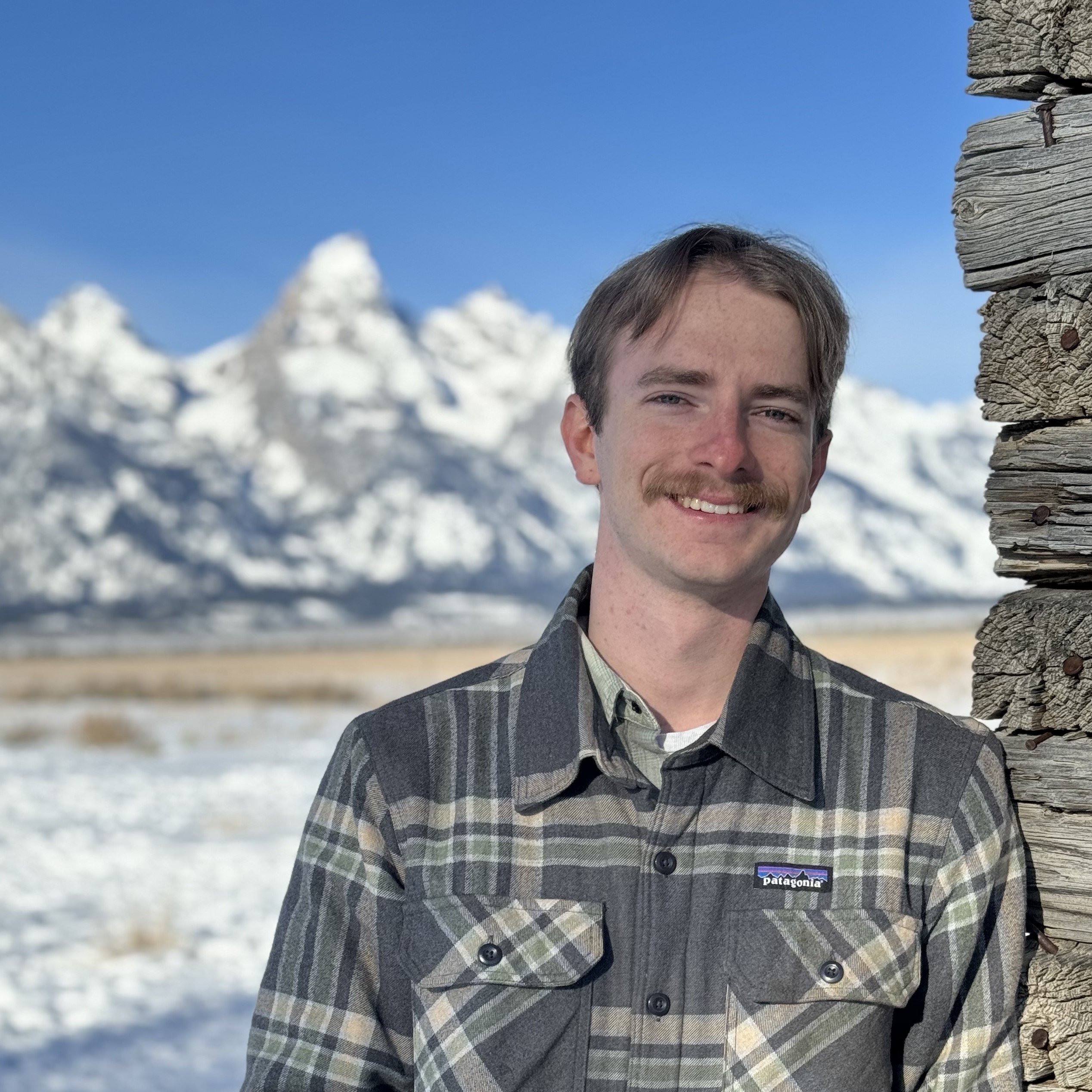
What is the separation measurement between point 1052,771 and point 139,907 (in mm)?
8313

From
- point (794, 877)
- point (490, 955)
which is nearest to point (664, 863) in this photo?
point (794, 877)

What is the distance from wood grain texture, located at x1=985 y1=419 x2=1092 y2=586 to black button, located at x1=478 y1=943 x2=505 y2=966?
115cm

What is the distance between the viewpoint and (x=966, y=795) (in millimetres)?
2375

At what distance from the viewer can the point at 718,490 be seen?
2350mm

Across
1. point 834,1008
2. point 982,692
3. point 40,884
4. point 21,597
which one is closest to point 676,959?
point 834,1008

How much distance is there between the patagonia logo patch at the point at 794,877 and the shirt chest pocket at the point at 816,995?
0.04 metres

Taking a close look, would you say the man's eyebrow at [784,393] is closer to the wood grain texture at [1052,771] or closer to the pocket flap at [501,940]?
the wood grain texture at [1052,771]

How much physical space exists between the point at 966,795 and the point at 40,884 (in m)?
9.63

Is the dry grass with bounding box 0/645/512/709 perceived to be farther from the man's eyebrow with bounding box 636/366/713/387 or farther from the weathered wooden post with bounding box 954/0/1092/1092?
the man's eyebrow with bounding box 636/366/713/387

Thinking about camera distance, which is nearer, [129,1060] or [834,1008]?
[834,1008]

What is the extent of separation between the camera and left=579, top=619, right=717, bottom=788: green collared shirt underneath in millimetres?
2377

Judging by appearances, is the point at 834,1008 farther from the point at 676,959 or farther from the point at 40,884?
the point at 40,884

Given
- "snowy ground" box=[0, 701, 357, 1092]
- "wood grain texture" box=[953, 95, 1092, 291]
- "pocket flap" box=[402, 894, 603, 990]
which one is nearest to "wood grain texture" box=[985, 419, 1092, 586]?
"wood grain texture" box=[953, 95, 1092, 291]

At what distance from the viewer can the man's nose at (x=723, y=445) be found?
7.72 feet
